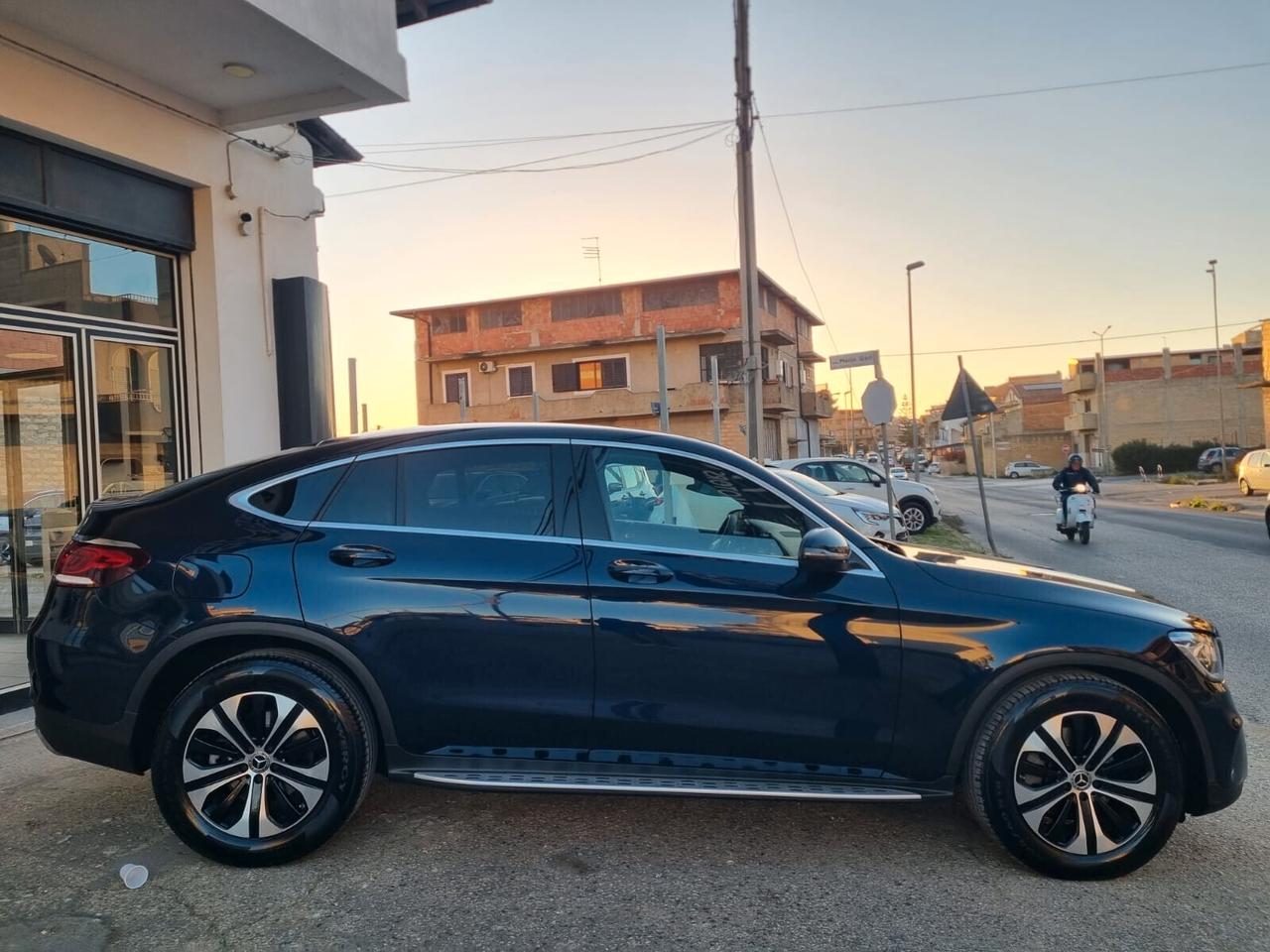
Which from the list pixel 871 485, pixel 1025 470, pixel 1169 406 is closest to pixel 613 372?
pixel 871 485

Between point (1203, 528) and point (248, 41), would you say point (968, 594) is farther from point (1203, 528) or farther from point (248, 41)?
point (1203, 528)

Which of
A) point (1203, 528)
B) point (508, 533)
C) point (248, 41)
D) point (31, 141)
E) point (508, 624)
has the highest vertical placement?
point (248, 41)

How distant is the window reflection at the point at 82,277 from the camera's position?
22.3ft

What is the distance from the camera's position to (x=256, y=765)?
3.26 metres

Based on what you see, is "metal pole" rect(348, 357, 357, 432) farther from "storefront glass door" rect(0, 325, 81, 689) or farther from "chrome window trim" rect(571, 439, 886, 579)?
"chrome window trim" rect(571, 439, 886, 579)

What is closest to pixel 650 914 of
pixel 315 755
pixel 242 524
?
pixel 315 755

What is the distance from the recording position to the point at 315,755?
3.25 meters

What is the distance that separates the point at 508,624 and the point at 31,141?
20.2 feet

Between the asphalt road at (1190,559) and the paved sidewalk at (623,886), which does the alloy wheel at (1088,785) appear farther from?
the asphalt road at (1190,559)

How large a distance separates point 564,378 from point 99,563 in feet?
118

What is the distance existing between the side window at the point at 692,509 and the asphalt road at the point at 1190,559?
359 centimetres

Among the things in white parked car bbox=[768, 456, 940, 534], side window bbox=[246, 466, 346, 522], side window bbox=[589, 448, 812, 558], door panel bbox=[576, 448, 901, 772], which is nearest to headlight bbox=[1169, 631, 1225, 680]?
door panel bbox=[576, 448, 901, 772]

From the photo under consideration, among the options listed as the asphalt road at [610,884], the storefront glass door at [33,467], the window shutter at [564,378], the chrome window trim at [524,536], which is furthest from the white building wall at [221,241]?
the window shutter at [564,378]

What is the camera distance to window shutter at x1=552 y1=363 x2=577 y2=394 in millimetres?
38812
